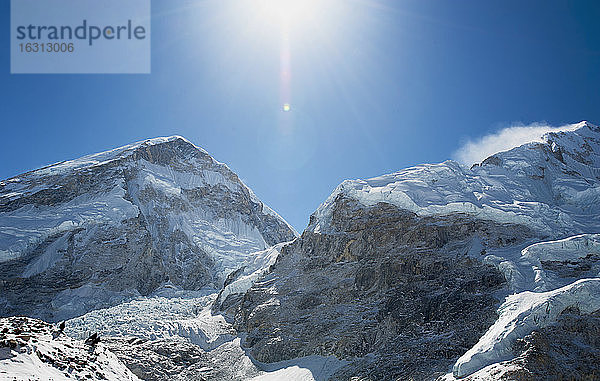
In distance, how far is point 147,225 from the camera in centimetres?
7794

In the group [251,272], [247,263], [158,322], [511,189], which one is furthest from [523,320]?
[247,263]

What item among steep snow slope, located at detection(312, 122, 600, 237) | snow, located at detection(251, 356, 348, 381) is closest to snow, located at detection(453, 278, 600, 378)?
snow, located at detection(251, 356, 348, 381)

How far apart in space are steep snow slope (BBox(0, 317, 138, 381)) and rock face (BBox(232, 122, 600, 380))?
18.7 meters

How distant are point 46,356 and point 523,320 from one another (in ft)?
95.0

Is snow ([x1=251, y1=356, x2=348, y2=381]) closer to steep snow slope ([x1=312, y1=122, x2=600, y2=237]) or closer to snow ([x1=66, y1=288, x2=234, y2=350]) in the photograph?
snow ([x1=66, y1=288, x2=234, y2=350])

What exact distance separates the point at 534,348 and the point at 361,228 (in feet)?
85.2

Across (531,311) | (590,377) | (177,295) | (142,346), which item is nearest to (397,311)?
(531,311)

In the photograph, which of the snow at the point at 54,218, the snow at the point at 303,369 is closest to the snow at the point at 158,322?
the snow at the point at 303,369

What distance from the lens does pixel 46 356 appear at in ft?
68.6

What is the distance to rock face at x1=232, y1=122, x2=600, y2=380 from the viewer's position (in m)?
34.1

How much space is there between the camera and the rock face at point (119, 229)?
62656mm

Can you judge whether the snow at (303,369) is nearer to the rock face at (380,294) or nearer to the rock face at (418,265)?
the rock face at (380,294)

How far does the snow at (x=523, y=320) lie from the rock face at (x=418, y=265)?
9.8 inches

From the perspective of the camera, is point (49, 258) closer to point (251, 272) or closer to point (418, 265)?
point (251, 272)
